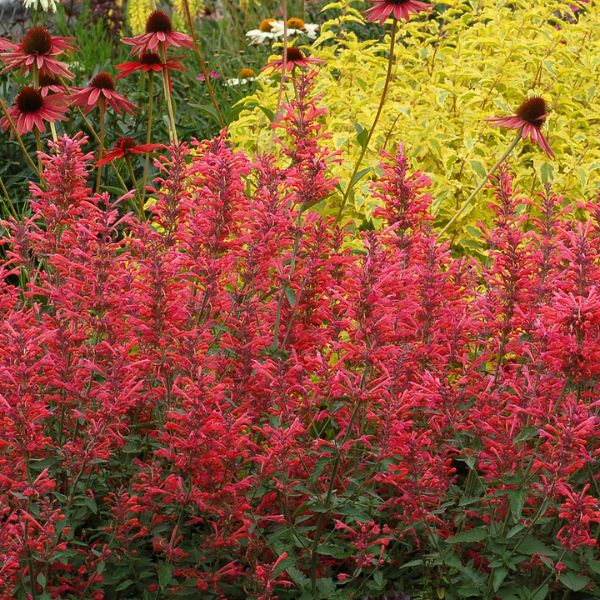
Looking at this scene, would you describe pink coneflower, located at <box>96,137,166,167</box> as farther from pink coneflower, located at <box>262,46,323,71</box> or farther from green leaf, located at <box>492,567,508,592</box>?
green leaf, located at <box>492,567,508,592</box>

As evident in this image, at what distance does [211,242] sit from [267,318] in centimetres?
37

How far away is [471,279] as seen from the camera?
10.2ft

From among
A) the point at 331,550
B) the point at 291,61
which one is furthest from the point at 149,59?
the point at 331,550

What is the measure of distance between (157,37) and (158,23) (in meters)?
0.06

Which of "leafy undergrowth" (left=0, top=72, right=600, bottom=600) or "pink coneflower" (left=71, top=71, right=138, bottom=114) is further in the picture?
"pink coneflower" (left=71, top=71, right=138, bottom=114)

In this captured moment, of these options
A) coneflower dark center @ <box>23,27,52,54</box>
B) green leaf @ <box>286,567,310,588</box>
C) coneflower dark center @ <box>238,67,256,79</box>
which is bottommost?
coneflower dark center @ <box>238,67,256,79</box>

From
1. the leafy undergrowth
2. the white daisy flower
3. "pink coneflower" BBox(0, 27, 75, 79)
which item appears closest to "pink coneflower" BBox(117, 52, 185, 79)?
"pink coneflower" BBox(0, 27, 75, 79)

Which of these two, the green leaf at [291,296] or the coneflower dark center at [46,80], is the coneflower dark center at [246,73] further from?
the green leaf at [291,296]

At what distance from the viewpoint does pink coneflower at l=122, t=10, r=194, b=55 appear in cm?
434

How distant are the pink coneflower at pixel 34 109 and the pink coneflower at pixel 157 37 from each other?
0.40m

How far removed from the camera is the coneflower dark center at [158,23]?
4.33m

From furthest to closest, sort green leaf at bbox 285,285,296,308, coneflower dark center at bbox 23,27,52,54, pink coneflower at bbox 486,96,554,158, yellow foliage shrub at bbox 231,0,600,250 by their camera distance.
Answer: yellow foliage shrub at bbox 231,0,600,250
coneflower dark center at bbox 23,27,52,54
pink coneflower at bbox 486,96,554,158
green leaf at bbox 285,285,296,308

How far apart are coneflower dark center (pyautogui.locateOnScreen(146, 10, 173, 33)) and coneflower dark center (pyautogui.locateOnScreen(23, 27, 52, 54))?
0.44 metres

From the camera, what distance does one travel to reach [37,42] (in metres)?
4.08
